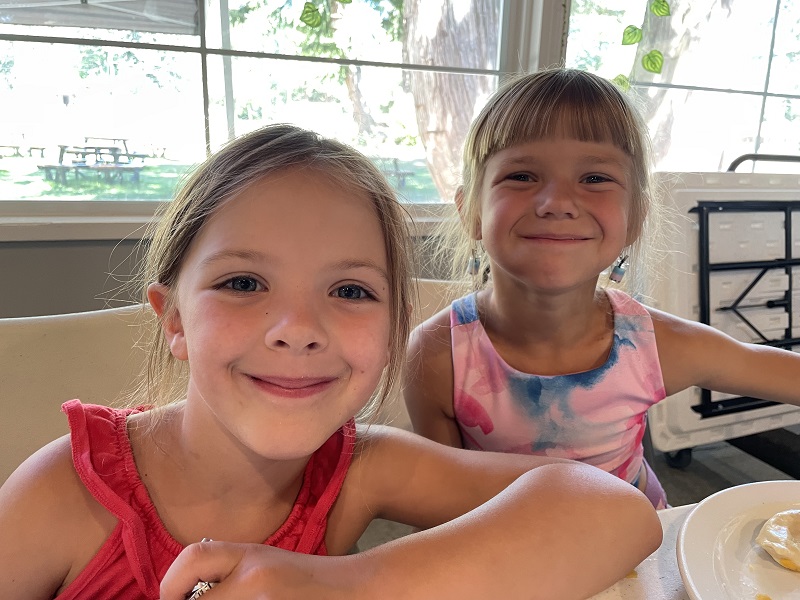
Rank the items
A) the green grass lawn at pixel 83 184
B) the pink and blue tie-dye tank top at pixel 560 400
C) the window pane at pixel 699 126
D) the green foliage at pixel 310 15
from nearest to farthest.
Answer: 1. the pink and blue tie-dye tank top at pixel 560 400
2. the green grass lawn at pixel 83 184
3. the green foliage at pixel 310 15
4. the window pane at pixel 699 126

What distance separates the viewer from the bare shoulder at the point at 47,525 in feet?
1.92

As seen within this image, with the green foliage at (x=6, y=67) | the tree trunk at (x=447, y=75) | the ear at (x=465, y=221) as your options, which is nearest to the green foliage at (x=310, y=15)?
the tree trunk at (x=447, y=75)

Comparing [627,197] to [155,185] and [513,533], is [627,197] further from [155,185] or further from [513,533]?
[155,185]

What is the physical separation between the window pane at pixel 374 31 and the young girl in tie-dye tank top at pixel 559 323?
3.48ft

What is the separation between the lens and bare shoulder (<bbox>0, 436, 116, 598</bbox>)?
23.1 inches

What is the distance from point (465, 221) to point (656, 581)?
2.35 feet

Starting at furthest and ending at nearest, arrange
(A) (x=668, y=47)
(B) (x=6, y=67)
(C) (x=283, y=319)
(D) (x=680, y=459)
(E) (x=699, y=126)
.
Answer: (E) (x=699, y=126) < (A) (x=668, y=47) < (D) (x=680, y=459) < (B) (x=6, y=67) < (C) (x=283, y=319)

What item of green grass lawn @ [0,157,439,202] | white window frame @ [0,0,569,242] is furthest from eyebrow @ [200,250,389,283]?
green grass lawn @ [0,157,439,202]

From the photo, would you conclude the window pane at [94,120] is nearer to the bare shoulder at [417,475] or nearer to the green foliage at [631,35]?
the bare shoulder at [417,475]

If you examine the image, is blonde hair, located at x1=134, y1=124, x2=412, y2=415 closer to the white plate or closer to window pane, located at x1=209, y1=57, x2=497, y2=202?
the white plate

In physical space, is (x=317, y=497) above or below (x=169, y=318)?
below

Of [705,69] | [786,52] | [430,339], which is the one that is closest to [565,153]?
[430,339]

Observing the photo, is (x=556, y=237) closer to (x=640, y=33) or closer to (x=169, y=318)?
(x=169, y=318)

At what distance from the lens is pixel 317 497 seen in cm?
74
